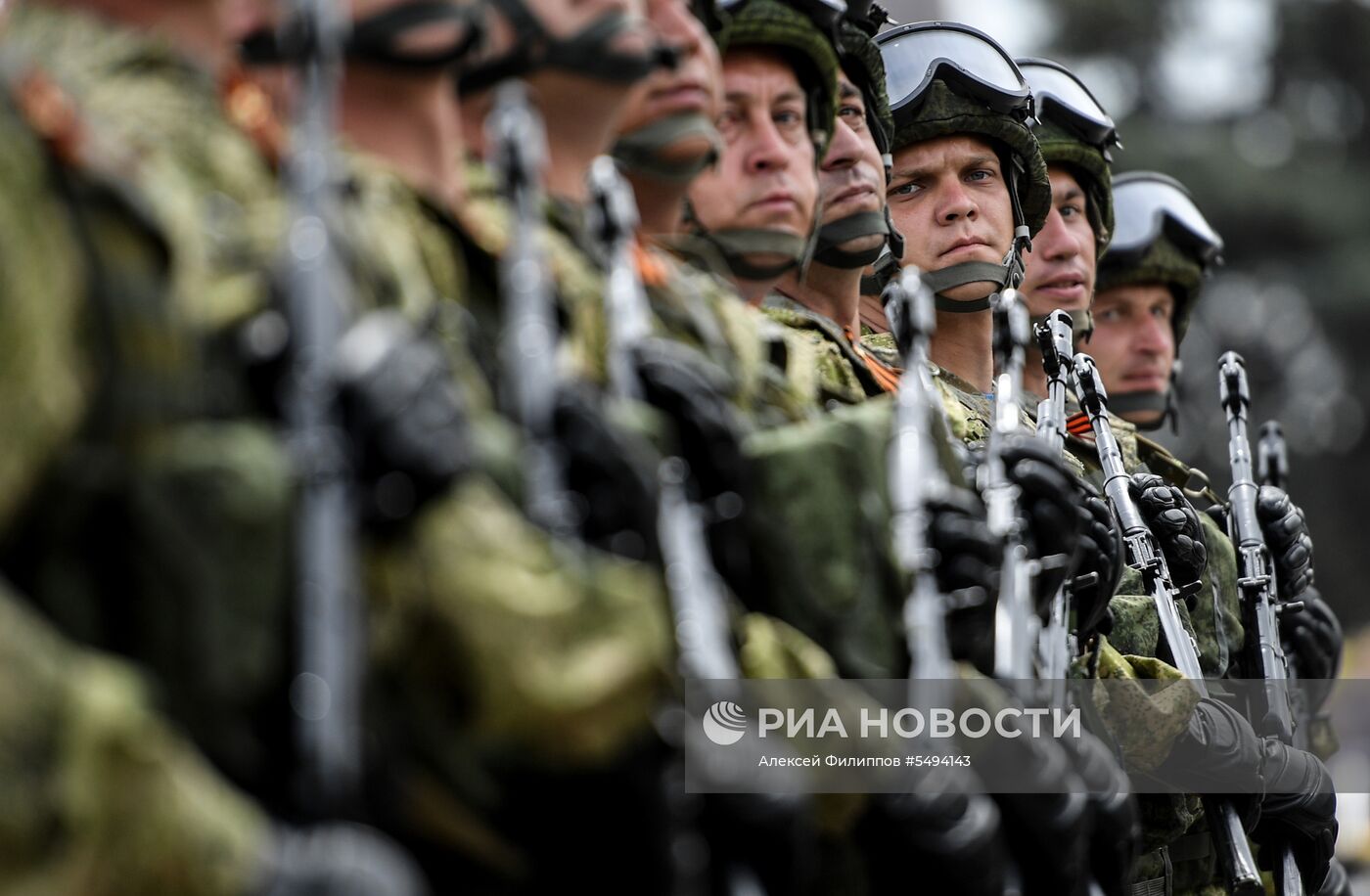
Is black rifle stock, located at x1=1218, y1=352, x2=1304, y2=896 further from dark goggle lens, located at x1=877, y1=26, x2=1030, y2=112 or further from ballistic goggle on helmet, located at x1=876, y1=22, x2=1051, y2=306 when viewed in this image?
dark goggle lens, located at x1=877, y1=26, x2=1030, y2=112

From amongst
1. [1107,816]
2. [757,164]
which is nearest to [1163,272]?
[757,164]

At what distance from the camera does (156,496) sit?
421 cm

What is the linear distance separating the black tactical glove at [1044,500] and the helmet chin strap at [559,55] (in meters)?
1.37

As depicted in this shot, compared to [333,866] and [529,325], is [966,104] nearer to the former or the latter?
[529,325]

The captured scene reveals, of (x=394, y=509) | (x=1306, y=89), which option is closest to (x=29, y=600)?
(x=394, y=509)

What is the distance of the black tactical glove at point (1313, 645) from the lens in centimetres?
1008

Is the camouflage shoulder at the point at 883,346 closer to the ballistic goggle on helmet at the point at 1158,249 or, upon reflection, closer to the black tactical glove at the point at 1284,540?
the black tactical glove at the point at 1284,540

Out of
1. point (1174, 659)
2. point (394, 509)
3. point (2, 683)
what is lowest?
point (1174, 659)

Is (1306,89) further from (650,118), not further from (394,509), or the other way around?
(394,509)

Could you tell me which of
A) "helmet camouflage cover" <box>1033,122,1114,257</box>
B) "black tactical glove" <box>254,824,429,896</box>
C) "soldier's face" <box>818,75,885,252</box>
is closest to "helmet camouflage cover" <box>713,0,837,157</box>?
"soldier's face" <box>818,75,885,252</box>

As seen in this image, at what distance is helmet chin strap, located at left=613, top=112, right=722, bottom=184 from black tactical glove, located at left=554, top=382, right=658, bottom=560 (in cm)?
176

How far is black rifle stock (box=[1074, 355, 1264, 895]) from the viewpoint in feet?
27.3

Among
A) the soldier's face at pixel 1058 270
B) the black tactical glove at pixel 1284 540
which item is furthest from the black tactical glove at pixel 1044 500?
the black tactical glove at pixel 1284 540

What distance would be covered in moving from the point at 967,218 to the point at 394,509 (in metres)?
4.56
